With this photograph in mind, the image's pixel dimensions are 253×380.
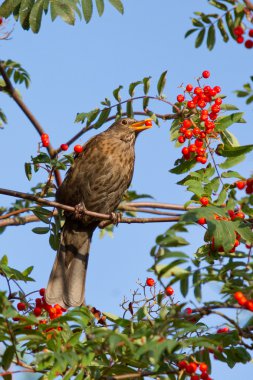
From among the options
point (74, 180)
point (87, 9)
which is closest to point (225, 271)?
point (87, 9)

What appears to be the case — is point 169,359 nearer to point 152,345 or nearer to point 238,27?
point 152,345

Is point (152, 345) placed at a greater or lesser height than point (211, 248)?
lesser

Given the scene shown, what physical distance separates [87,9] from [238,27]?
1.23m

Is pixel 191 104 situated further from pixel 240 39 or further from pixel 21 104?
pixel 240 39

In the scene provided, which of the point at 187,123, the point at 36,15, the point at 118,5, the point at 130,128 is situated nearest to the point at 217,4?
the point at 118,5

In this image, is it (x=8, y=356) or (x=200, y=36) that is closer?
(x=8, y=356)

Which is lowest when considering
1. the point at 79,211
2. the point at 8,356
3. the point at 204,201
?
the point at 8,356

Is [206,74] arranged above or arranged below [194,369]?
above

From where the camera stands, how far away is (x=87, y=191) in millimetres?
6293

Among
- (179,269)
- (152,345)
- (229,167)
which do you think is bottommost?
(152,345)

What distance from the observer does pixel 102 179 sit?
6301mm

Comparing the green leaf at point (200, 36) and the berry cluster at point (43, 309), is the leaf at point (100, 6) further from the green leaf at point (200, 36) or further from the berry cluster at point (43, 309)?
the berry cluster at point (43, 309)

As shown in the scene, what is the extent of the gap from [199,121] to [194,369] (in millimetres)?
1978

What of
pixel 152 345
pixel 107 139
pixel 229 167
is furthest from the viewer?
pixel 107 139
